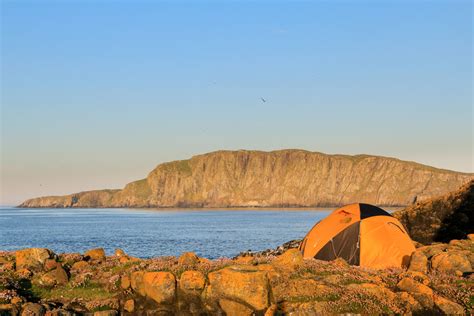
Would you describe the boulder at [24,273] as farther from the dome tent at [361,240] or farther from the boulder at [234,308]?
the dome tent at [361,240]

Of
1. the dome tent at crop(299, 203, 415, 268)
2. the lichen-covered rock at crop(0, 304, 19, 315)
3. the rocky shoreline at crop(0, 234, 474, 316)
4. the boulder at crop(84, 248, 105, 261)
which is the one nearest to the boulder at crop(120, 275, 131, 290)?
the rocky shoreline at crop(0, 234, 474, 316)

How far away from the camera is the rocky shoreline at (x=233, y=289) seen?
55.0ft

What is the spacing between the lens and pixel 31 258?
21.5m

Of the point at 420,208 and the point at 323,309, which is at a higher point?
the point at 420,208

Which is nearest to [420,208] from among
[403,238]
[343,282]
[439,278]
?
[403,238]

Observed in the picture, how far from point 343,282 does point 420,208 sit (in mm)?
24929

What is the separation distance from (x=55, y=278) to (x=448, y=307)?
13.4m

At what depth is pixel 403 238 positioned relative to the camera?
25.1 metres

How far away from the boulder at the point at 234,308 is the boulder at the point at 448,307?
5.56 m

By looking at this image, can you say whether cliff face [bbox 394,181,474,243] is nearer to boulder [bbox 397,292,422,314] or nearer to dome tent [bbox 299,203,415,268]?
dome tent [bbox 299,203,415,268]

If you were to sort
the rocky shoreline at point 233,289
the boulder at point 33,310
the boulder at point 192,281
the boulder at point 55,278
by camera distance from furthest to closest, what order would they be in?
the boulder at point 55,278 → the boulder at point 192,281 → the boulder at point 33,310 → the rocky shoreline at point 233,289

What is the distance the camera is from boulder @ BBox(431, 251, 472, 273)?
2122 cm

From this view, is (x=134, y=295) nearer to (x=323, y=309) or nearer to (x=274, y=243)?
(x=323, y=309)

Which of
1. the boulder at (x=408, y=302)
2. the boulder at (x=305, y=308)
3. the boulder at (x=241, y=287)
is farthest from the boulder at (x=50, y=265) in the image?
the boulder at (x=408, y=302)
